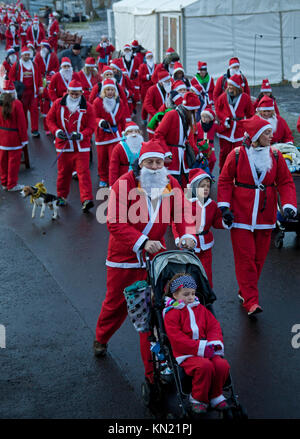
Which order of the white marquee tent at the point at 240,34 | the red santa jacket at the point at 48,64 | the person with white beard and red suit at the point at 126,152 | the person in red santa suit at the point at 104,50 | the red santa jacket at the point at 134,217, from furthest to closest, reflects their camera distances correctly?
the person in red santa suit at the point at 104,50
the white marquee tent at the point at 240,34
the red santa jacket at the point at 48,64
the person with white beard and red suit at the point at 126,152
the red santa jacket at the point at 134,217

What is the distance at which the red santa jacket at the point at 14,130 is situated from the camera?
1076 centimetres

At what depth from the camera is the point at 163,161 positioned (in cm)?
520

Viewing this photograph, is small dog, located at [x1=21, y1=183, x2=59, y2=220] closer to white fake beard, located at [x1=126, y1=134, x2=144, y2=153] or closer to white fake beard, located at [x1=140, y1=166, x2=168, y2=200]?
white fake beard, located at [x1=126, y1=134, x2=144, y2=153]

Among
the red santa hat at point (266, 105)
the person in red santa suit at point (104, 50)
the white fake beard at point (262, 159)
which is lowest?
the white fake beard at point (262, 159)

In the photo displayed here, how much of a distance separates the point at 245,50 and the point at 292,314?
15977mm

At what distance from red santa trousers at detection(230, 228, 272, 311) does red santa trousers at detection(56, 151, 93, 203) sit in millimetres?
3986

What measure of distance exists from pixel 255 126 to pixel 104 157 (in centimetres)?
522

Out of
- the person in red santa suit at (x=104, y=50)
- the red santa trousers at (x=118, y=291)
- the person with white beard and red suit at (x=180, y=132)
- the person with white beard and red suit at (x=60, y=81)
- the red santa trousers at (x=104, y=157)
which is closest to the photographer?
the red santa trousers at (x=118, y=291)

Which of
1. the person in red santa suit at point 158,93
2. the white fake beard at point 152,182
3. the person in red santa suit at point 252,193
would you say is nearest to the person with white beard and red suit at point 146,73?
the person in red santa suit at point 158,93

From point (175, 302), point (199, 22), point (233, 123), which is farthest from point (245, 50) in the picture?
point (175, 302)

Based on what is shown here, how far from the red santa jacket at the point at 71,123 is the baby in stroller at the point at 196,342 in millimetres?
5529

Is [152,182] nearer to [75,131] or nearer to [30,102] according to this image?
[75,131]

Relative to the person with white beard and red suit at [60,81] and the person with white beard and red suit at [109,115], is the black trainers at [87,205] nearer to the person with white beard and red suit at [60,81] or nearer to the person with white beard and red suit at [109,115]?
the person with white beard and red suit at [109,115]

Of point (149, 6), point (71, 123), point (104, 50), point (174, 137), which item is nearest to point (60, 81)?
point (71, 123)
